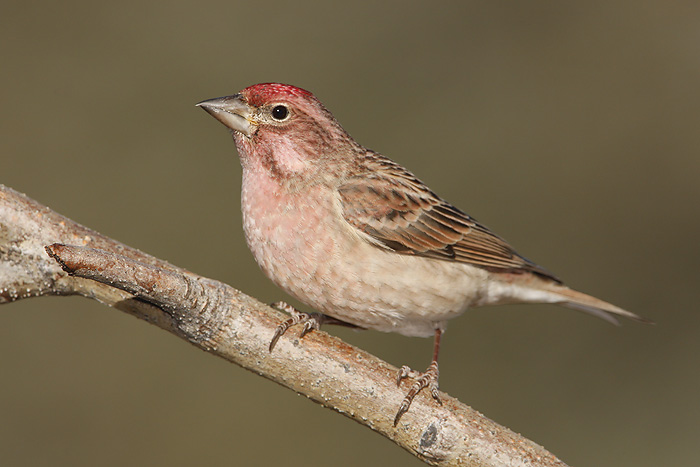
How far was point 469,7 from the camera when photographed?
1047 cm

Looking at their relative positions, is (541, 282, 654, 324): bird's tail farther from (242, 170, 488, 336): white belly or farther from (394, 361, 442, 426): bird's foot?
(394, 361, 442, 426): bird's foot

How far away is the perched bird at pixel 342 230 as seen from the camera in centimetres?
487

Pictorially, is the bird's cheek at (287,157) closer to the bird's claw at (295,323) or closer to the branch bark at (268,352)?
the bird's claw at (295,323)

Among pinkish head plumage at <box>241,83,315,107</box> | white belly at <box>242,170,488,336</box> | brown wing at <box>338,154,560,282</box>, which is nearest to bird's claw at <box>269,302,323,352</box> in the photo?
white belly at <box>242,170,488,336</box>

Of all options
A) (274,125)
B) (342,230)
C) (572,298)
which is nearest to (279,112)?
(274,125)

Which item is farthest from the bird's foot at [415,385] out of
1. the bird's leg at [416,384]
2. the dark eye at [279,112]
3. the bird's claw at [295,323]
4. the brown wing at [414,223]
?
the dark eye at [279,112]

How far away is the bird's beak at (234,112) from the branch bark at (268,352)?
1238 millimetres

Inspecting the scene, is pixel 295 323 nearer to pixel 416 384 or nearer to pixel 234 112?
pixel 416 384

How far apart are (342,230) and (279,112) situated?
0.93m

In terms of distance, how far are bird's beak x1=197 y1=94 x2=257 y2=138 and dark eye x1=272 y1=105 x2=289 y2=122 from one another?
153 millimetres

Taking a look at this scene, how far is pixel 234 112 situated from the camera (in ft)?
16.8

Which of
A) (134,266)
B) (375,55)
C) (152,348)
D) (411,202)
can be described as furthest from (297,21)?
(134,266)

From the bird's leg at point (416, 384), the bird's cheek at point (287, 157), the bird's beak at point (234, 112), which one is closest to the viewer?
the bird's leg at point (416, 384)

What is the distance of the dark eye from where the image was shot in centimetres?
521
